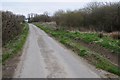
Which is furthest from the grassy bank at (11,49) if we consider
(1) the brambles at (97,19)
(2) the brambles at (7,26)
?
(1) the brambles at (97,19)

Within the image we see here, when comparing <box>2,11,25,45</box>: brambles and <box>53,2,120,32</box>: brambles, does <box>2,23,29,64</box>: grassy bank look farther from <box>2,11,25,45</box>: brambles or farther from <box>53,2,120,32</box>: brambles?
<box>53,2,120,32</box>: brambles

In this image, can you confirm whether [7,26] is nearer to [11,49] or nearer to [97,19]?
[11,49]

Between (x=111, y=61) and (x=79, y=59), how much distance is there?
6.20 ft

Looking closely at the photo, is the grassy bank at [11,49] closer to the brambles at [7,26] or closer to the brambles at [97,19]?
the brambles at [7,26]

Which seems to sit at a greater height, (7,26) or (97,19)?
(97,19)

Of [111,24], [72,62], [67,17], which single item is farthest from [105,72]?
[67,17]

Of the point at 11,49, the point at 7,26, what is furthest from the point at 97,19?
the point at 11,49

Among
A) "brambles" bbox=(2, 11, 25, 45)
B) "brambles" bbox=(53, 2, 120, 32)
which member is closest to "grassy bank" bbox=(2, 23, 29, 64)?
"brambles" bbox=(2, 11, 25, 45)

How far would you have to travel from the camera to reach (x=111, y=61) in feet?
49.6

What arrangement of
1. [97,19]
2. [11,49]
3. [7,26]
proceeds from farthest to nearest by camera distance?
[97,19]
[7,26]
[11,49]

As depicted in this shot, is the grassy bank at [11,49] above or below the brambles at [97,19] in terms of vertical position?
below

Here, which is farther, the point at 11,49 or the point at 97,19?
the point at 97,19

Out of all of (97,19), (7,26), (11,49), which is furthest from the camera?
(97,19)

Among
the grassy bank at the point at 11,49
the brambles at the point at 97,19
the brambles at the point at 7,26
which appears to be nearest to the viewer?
the grassy bank at the point at 11,49
